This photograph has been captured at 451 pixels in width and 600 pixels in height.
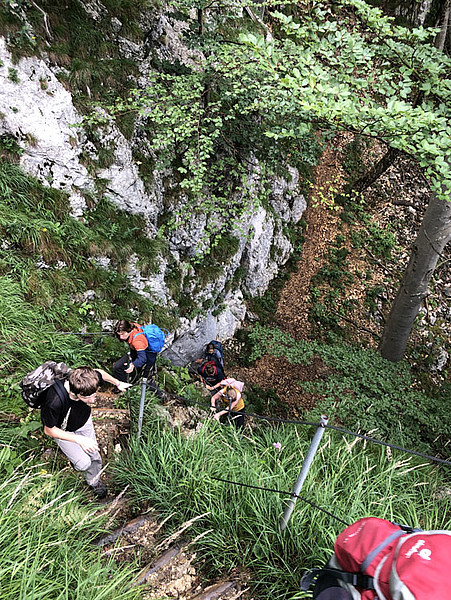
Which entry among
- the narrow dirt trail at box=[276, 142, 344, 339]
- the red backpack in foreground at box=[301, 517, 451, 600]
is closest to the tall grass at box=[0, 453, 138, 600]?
the red backpack in foreground at box=[301, 517, 451, 600]

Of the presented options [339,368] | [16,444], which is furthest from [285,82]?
[339,368]

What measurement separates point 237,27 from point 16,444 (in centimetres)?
976

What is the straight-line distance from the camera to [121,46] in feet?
20.5

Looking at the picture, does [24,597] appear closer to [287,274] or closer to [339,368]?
[339,368]

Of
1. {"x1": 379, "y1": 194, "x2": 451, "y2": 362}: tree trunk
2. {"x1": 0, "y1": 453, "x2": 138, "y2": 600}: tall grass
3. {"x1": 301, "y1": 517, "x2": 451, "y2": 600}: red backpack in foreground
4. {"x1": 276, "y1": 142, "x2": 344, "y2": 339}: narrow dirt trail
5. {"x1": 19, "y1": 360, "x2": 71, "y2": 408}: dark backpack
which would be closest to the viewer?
{"x1": 301, "y1": 517, "x2": 451, "y2": 600}: red backpack in foreground

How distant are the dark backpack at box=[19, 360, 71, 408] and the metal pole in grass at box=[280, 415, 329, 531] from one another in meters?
1.97

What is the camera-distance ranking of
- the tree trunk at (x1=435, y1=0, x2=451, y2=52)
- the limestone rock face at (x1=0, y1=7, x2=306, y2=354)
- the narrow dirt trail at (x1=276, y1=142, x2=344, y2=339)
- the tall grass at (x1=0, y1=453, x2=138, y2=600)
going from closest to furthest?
1. the tall grass at (x1=0, y1=453, x2=138, y2=600)
2. the limestone rock face at (x1=0, y1=7, x2=306, y2=354)
3. the tree trunk at (x1=435, y1=0, x2=451, y2=52)
4. the narrow dirt trail at (x1=276, y1=142, x2=344, y2=339)

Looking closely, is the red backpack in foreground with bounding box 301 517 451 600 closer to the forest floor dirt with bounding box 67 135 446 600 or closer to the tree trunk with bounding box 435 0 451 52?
the forest floor dirt with bounding box 67 135 446 600

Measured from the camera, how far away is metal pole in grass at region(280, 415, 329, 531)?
2.03 m

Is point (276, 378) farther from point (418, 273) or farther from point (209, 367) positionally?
point (418, 273)

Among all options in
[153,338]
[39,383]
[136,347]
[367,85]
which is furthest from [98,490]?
[367,85]

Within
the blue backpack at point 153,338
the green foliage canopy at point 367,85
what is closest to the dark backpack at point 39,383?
the blue backpack at point 153,338

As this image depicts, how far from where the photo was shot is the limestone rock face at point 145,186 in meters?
5.08

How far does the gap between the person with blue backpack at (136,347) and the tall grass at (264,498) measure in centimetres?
143
